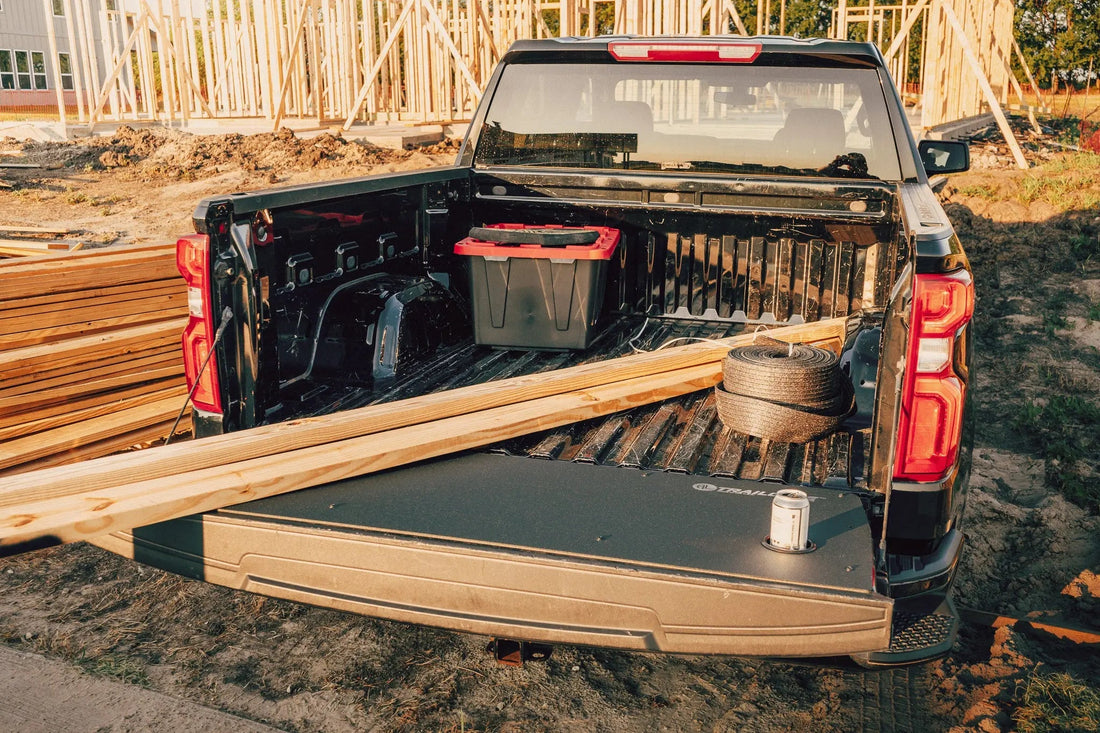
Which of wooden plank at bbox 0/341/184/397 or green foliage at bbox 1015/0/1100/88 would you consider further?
green foliage at bbox 1015/0/1100/88

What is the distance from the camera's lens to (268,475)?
2.71m

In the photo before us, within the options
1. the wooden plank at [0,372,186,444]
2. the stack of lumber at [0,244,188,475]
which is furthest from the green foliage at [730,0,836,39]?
the wooden plank at [0,372,186,444]

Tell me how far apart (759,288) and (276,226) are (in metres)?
2.43

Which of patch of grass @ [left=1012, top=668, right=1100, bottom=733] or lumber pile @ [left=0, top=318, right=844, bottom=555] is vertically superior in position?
lumber pile @ [left=0, top=318, right=844, bottom=555]

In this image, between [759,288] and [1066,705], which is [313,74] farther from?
[1066,705]

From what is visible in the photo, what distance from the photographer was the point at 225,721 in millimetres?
3043

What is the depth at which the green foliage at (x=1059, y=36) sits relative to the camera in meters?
32.2

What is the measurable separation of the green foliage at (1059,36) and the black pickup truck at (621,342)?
32026 millimetres

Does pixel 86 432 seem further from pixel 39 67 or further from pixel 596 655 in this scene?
pixel 39 67

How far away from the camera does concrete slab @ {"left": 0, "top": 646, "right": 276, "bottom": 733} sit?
9.89 ft

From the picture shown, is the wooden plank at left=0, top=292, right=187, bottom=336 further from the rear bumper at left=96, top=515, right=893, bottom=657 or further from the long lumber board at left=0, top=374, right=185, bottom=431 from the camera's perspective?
the rear bumper at left=96, top=515, right=893, bottom=657

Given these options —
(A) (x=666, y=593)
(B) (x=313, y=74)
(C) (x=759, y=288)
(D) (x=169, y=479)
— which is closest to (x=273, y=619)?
(D) (x=169, y=479)

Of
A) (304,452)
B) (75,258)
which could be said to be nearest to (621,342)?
(304,452)

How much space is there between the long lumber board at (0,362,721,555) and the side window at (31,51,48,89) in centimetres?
3765
